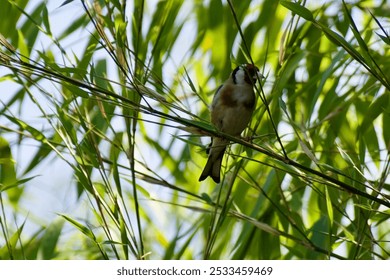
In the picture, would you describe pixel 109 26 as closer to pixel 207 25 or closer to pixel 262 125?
pixel 262 125

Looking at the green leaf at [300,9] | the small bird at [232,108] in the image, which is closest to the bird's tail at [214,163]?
the small bird at [232,108]

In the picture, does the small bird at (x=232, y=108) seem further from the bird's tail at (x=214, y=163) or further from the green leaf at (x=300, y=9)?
the green leaf at (x=300, y=9)

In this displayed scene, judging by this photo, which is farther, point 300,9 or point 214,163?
point 214,163

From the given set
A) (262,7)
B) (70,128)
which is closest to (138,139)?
(262,7)

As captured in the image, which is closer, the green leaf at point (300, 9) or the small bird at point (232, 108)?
the green leaf at point (300, 9)

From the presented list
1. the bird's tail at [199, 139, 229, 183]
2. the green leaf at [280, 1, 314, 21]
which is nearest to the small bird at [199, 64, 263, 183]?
the bird's tail at [199, 139, 229, 183]

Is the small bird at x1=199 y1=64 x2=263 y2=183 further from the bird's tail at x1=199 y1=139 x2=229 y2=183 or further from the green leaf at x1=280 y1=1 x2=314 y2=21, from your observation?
the green leaf at x1=280 y1=1 x2=314 y2=21

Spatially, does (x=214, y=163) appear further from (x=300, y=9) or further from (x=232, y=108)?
(x=300, y=9)

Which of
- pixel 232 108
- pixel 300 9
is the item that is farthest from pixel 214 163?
pixel 300 9

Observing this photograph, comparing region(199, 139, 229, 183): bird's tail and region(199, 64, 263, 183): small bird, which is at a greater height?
region(199, 64, 263, 183): small bird

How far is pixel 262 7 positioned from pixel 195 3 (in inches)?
27.2

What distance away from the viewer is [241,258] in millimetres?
2754

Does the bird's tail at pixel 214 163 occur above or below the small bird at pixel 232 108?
below

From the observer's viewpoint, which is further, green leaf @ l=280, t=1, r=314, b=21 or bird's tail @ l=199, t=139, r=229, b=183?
bird's tail @ l=199, t=139, r=229, b=183
